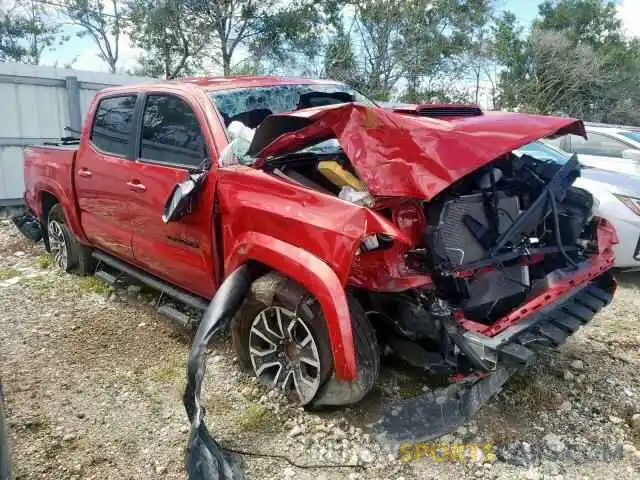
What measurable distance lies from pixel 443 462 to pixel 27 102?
8315 millimetres

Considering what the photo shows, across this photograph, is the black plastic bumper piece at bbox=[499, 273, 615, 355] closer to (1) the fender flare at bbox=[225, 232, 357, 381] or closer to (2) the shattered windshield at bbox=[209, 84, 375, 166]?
(1) the fender flare at bbox=[225, 232, 357, 381]

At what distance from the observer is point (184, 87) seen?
11.9ft

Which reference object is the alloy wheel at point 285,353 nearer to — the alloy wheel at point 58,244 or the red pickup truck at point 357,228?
the red pickup truck at point 357,228

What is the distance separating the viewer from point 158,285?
399cm

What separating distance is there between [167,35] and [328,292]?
19645 millimetres

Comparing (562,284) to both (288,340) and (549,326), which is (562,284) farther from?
(288,340)

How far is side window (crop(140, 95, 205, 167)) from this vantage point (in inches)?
135

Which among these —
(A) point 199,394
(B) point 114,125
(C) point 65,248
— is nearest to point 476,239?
(A) point 199,394

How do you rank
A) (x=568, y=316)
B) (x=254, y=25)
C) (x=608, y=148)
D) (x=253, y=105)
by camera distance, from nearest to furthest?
(x=568, y=316), (x=253, y=105), (x=608, y=148), (x=254, y=25)

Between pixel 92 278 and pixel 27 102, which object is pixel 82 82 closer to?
pixel 27 102

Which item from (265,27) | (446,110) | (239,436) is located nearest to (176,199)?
(239,436)

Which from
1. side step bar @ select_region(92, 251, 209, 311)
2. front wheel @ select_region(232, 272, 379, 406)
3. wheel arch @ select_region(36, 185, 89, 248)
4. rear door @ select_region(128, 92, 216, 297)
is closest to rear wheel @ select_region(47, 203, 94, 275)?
wheel arch @ select_region(36, 185, 89, 248)

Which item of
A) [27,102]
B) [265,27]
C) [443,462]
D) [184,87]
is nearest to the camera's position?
[443,462]

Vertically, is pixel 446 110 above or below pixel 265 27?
below
